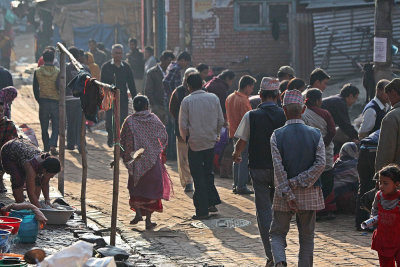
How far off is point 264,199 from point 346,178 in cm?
300

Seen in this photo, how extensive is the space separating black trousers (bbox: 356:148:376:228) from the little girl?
2.51m

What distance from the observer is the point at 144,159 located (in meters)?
10.9

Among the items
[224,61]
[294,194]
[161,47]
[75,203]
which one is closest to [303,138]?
[294,194]

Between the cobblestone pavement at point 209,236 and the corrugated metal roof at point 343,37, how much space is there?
8369 millimetres

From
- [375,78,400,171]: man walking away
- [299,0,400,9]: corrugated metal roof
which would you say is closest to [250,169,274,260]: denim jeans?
[375,78,400,171]: man walking away

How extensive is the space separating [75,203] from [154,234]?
2172 mm

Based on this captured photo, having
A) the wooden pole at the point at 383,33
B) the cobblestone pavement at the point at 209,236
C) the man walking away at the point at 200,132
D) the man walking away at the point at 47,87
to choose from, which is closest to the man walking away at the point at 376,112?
the cobblestone pavement at the point at 209,236

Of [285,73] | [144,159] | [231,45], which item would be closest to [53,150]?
[285,73]

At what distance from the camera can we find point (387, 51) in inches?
512

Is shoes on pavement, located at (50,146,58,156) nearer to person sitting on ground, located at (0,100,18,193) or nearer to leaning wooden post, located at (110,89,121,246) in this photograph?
person sitting on ground, located at (0,100,18,193)

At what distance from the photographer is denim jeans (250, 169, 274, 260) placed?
885 cm

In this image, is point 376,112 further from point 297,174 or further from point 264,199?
point 297,174

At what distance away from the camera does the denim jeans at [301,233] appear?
7925 mm

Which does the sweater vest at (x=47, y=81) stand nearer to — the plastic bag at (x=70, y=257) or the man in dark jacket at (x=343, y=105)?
the man in dark jacket at (x=343, y=105)
